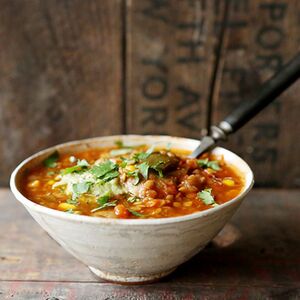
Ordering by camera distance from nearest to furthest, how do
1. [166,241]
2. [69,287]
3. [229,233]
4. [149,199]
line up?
1. [166,241]
2. [149,199]
3. [69,287]
4. [229,233]

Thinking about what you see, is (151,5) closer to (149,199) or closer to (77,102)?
(77,102)

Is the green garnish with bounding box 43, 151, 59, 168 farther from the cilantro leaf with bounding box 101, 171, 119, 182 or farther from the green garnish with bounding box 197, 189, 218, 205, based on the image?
the green garnish with bounding box 197, 189, 218, 205

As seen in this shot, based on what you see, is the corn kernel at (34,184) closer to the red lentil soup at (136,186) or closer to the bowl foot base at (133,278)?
the red lentil soup at (136,186)

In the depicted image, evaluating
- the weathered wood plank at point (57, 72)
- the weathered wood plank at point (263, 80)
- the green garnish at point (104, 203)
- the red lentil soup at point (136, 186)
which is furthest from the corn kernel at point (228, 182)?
the weathered wood plank at point (57, 72)

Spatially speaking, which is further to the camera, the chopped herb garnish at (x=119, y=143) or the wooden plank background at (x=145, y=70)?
the wooden plank background at (x=145, y=70)

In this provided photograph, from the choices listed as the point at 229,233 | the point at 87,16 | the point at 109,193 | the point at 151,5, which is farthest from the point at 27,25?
the point at 229,233

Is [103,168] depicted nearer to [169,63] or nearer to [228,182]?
[228,182]
